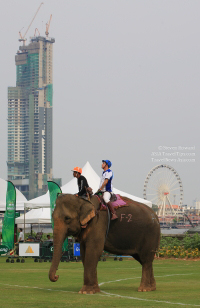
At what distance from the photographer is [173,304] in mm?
12930

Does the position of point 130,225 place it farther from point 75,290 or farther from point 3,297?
point 3,297

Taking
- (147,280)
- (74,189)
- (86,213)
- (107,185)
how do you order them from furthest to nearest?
1. (74,189)
2. (107,185)
3. (147,280)
4. (86,213)

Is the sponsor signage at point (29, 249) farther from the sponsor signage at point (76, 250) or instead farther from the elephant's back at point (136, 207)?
the elephant's back at point (136, 207)

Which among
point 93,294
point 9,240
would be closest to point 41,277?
point 93,294

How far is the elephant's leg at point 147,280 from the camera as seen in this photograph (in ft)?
52.2

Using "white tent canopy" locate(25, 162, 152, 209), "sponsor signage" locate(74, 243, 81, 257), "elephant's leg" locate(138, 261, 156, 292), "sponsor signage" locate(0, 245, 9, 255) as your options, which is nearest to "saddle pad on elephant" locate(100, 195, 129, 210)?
"elephant's leg" locate(138, 261, 156, 292)

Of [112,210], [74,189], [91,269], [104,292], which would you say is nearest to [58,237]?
[91,269]

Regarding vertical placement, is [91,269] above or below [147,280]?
above

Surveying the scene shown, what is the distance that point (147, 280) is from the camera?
52.5ft

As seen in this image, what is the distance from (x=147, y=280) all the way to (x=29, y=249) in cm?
1859

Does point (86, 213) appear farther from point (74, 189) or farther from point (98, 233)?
point (74, 189)

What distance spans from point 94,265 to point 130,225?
149 cm

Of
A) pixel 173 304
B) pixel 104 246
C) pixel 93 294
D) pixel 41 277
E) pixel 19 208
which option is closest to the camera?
pixel 173 304

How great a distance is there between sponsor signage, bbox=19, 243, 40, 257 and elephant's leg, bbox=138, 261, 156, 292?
18043 millimetres
